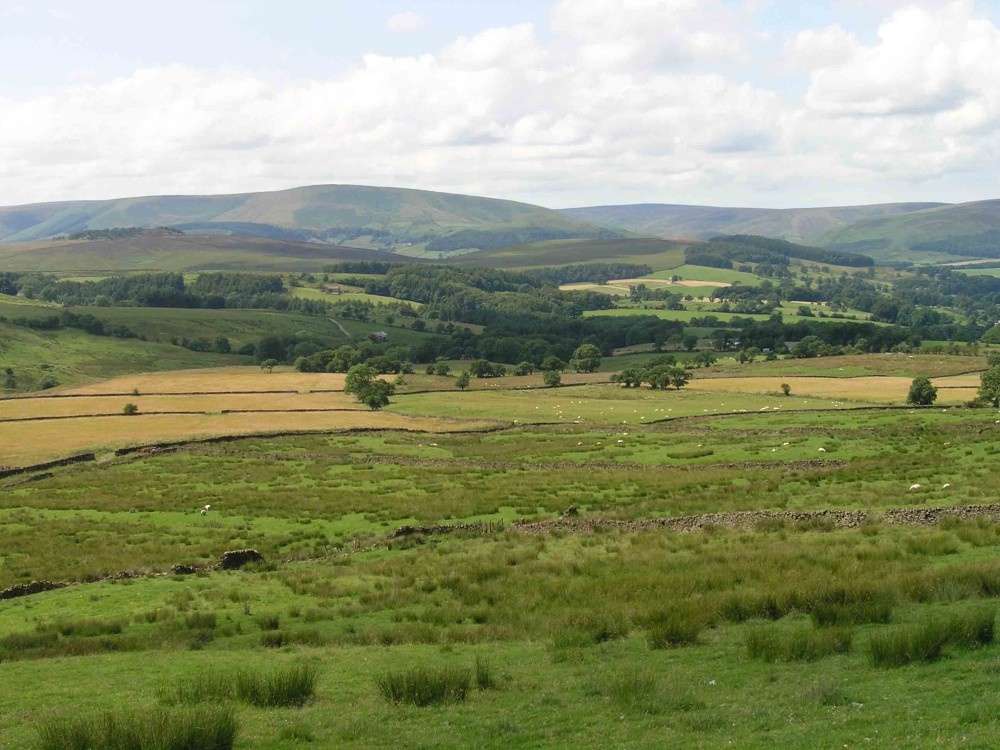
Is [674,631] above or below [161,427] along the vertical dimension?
above

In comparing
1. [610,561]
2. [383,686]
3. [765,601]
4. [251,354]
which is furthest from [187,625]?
[251,354]

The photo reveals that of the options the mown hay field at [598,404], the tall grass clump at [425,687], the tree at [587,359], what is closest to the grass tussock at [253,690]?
the tall grass clump at [425,687]

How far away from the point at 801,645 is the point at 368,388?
84134 millimetres

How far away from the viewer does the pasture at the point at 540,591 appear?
13.7 m

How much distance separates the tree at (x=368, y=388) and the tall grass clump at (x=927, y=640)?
80.7 m

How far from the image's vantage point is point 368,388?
98.0 metres

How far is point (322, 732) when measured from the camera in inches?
530

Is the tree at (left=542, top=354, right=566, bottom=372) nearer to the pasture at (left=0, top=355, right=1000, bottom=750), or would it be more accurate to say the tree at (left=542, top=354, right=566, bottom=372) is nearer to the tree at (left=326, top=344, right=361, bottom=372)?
the tree at (left=326, top=344, right=361, bottom=372)

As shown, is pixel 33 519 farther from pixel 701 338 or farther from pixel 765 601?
pixel 701 338

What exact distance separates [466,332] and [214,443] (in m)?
126

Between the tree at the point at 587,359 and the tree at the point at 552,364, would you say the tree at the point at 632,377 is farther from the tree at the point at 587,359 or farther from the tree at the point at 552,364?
the tree at the point at 552,364

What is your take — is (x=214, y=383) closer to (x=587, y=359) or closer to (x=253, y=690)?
(x=587, y=359)

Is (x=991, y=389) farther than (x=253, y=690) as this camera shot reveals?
Yes

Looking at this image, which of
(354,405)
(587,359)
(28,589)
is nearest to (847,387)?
(354,405)
